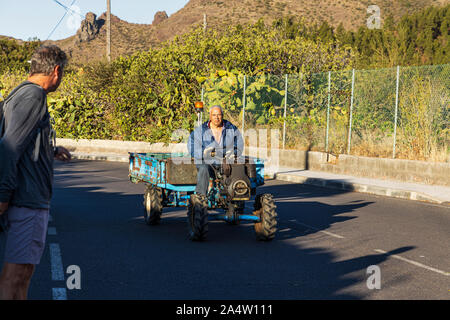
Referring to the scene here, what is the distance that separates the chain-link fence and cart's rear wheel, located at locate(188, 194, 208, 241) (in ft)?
33.0

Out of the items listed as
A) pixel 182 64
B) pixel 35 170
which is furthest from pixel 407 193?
pixel 182 64

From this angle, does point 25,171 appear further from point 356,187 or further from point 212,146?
point 356,187

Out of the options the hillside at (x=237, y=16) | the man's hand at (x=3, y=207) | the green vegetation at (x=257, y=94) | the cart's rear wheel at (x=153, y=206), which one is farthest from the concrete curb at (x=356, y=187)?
the hillside at (x=237, y=16)

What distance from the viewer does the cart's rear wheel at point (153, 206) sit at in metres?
10.1

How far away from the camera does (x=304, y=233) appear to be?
31.8ft

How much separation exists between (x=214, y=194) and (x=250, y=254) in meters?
1.44

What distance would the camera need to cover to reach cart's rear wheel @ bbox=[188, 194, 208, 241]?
8.62 metres

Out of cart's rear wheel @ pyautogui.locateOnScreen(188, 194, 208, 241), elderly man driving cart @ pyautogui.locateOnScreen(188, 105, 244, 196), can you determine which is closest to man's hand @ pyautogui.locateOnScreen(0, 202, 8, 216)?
cart's rear wheel @ pyautogui.locateOnScreen(188, 194, 208, 241)

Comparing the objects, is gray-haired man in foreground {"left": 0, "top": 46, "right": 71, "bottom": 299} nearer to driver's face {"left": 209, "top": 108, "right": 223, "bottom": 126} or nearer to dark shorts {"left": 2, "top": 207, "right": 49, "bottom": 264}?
dark shorts {"left": 2, "top": 207, "right": 49, "bottom": 264}

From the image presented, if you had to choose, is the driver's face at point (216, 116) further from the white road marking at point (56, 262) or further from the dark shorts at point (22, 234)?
the dark shorts at point (22, 234)

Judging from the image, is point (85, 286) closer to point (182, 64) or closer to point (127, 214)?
point (127, 214)

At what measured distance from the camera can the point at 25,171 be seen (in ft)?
13.3

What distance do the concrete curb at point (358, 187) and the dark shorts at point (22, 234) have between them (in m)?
11.1

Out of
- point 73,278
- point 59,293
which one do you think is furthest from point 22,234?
point 73,278
